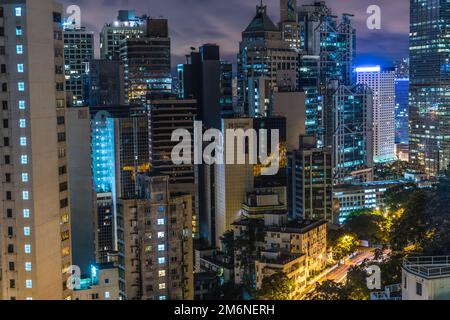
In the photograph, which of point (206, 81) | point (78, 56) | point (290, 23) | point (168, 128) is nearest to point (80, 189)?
point (168, 128)

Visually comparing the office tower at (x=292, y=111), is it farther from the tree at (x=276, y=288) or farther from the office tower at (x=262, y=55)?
the tree at (x=276, y=288)

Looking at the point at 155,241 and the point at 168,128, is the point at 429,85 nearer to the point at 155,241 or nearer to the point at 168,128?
the point at 168,128

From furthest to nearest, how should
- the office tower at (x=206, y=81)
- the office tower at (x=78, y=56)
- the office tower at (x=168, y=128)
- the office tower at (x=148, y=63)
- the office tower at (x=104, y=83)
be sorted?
the office tower at (x=78, y=56) → the office tower at (x=104, y=83) → the office tower at (x=148, y=63) → the office tower at (x=206, y=81) → the office tower at (x=168, y=128)

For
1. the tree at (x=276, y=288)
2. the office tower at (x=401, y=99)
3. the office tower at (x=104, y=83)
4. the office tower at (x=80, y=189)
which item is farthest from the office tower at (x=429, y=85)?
the tree at (x=276, y=288)

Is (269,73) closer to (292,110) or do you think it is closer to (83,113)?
(292,110)

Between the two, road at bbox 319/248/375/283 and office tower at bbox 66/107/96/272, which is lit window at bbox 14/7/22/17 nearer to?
office tower at bbox 66/107/96/272
